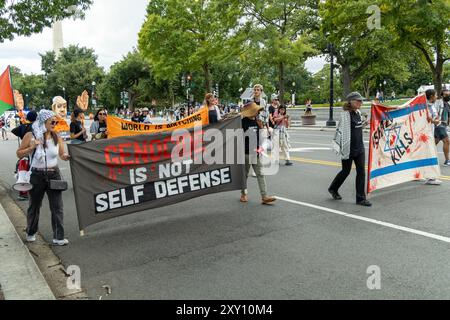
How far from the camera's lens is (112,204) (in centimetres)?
627

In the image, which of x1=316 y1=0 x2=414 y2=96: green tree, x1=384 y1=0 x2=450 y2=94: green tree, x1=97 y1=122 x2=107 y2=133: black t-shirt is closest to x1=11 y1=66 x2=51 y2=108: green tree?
x1=316 y1=0 x2=414 y2=96: green tree

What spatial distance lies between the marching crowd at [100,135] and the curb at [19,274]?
39cm

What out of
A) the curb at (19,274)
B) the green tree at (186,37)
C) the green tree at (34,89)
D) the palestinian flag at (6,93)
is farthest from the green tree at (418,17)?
the green tree at (34,89)

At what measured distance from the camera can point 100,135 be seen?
438 inches

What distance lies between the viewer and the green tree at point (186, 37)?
3953cm

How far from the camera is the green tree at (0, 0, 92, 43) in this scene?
43.2 feet

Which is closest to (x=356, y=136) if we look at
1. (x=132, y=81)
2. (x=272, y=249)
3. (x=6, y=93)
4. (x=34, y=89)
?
(x=272, y=249)

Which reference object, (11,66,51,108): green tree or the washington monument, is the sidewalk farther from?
the washington monument

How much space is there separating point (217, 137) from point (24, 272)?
373 centimetres

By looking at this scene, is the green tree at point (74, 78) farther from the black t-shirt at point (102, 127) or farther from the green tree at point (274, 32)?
the black t-shirt at point (102, 127)

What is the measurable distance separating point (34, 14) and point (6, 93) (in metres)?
6.00

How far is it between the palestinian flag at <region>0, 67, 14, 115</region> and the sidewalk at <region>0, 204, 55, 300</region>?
3.19m

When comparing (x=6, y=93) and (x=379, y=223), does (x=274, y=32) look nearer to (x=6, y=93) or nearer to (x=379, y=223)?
(x=6, y=93)
